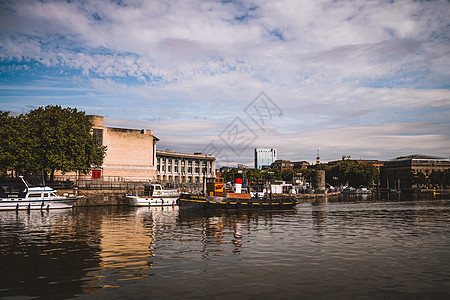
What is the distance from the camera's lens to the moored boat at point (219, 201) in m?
50.6

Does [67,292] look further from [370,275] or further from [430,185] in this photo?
[430,185]

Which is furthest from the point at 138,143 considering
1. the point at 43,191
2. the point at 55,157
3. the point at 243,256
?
the point at 243,256

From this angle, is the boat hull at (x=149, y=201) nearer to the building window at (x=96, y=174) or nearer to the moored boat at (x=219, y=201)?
the moored boat at (x=219, y=201)

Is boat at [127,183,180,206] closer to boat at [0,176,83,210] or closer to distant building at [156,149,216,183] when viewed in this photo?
boat at [0,176,83,210]

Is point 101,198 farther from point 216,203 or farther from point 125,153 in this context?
point 125,153

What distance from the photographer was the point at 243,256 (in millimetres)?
19531

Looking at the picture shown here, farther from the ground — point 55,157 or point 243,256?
point 55,157

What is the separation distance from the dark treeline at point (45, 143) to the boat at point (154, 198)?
451 inches

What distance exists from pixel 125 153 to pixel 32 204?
153ft

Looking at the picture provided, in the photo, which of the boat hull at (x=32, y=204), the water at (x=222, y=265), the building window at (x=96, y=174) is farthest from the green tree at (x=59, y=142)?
the water at (x=222, y=265)

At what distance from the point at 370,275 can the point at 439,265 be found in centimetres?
455

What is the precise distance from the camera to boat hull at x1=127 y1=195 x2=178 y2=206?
61.9 m

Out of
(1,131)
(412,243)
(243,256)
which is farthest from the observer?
(1,131)

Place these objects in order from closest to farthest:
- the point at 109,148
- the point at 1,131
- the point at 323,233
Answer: the point at 323,233 → the point at 1,131 → the point at 109,148
